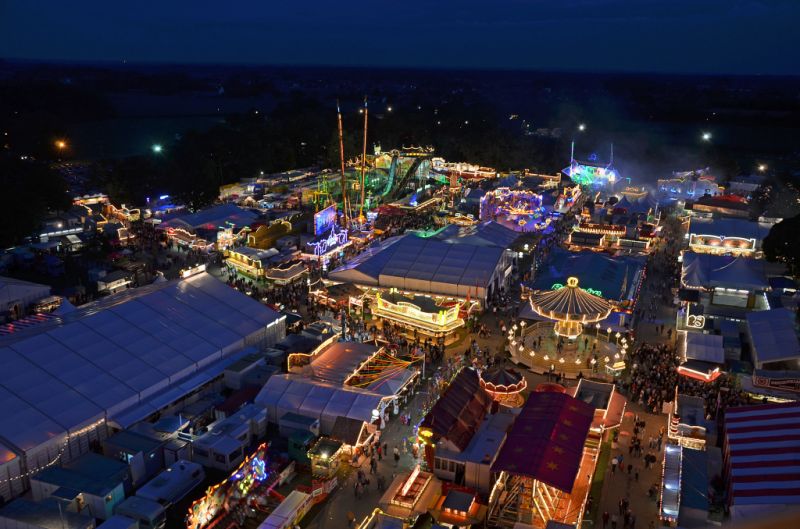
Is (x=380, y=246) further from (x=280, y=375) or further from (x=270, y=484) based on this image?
(x=270, y=484)

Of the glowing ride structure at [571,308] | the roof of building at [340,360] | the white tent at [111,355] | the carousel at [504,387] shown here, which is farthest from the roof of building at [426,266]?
the carousel at [504,387]

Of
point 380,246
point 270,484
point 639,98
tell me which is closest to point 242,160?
point 380,246

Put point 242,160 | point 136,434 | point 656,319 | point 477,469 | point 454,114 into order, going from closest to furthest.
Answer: point 477,469, point 136,434, point 656,319, point 242,160, point 454,114

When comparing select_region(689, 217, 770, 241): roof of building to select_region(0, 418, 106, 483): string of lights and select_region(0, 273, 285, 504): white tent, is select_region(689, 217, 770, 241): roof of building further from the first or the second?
select_region(0, 418, 106, 483): string of lights

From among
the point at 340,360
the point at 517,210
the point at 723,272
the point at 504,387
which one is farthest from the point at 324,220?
the point at 723,272

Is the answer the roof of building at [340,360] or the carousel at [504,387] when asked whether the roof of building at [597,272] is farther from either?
the roof of building at [340,360]

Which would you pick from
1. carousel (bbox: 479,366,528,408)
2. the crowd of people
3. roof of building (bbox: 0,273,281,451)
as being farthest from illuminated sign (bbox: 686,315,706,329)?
roof of building (bbox: 0,273,281,451)
